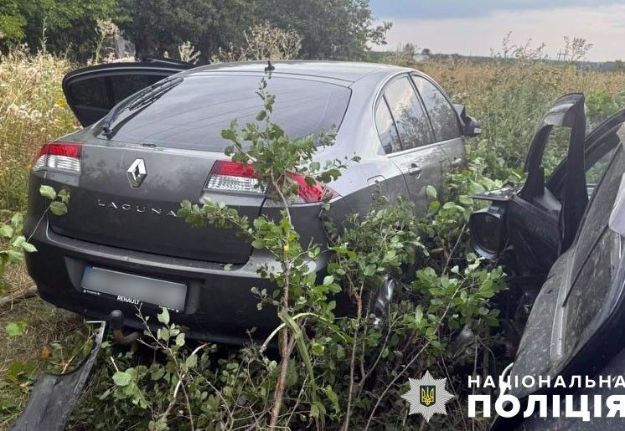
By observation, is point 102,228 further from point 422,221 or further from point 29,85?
point 29,85

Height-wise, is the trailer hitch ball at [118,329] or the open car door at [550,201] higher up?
the open car door at [550,201]

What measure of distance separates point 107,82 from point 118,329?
211cm

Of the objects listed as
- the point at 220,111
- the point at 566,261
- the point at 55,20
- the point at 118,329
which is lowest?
the point at 118,329

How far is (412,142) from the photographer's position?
4387 mm

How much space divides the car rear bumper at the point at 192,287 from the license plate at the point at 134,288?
0.02m

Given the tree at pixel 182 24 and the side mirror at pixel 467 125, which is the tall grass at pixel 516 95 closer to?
the side mirror at pixel 467 125

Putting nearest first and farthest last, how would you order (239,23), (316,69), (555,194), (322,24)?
(555,194) < (316,69) < (239,23) < (322,24)

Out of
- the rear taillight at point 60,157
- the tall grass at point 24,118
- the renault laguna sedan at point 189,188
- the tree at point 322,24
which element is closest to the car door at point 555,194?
the renault laguna sedan at point 189,188

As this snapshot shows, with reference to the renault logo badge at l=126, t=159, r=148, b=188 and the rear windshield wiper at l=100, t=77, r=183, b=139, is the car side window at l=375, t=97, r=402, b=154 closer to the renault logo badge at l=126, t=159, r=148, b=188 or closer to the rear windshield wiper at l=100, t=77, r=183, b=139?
the rear windshield wiper at l=100, t=77, r=183, b=139

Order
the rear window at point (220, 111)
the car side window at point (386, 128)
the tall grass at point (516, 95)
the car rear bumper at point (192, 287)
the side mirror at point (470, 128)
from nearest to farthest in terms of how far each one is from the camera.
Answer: the car rear bumper at point (192, 287) < the rear window at point (220, 111) < the car side window at point (386, 128) < the side mirror at point (470, 128) < the tall grass at point (516, 95)

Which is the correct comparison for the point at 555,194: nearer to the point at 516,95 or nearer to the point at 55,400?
the point at 55,400

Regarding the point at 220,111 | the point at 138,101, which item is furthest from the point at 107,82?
the point at 220,111

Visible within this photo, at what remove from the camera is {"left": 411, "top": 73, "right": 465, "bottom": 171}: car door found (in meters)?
4.93

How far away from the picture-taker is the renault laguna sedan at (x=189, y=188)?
9.75 feet
